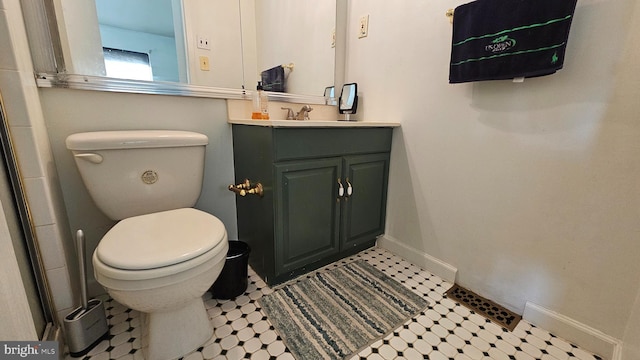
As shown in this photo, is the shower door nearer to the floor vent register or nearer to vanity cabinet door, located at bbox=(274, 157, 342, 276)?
vanity cabinet door, located at bbox=(274, 157, 342, 276)

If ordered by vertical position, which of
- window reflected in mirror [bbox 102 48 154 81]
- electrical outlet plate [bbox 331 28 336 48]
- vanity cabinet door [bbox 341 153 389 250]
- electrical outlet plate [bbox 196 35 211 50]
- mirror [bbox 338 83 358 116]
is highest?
electrical outlet plate [bbox 331 28 336 48]

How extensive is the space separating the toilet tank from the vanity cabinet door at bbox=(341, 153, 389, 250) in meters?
0.73

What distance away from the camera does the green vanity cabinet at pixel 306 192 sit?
112 cm

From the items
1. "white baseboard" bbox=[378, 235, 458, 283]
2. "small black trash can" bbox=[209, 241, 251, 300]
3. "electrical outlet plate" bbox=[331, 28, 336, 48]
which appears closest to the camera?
"small black trash can" bbox=[209, 241, 251, 300]

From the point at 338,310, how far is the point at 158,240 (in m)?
0.76

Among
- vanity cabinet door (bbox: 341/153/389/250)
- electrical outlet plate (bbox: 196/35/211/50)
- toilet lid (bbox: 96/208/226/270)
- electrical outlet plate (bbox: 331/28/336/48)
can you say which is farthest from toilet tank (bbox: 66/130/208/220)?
electrical outlet plate (bbox: 331/28/336/48)

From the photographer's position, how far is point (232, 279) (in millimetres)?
1182

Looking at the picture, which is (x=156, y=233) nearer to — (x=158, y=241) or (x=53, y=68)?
(x=158, y=241)

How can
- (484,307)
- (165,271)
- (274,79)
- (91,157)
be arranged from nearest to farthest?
1. (165,271)
2. (91,157)
3. (484,307)
4. (274,79)

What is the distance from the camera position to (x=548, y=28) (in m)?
0.87

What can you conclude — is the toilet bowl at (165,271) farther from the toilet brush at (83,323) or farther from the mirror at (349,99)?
the mirror at (349,99)

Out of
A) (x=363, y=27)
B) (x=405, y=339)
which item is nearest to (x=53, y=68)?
(x=363, y=27)

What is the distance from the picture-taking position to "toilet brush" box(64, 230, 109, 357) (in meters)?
0.87

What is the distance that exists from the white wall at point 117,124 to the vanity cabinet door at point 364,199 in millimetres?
657
